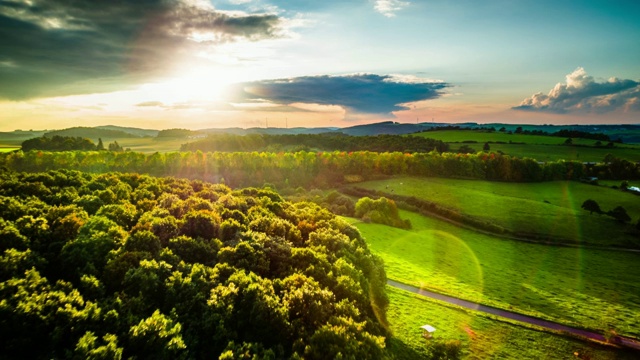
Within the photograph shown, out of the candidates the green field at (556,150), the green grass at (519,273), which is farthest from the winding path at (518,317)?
the green field at (556,150)

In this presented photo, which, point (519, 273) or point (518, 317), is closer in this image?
point (518, 317)

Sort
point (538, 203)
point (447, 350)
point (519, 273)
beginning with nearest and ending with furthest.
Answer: point (447, 350), point (519, 273), point (538, 203)

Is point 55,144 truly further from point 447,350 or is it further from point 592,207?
point 592,207

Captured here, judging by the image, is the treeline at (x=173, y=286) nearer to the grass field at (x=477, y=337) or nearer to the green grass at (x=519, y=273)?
the grass field at (x=477, y=337)

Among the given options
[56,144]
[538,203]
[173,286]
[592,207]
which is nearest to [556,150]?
[592,207]

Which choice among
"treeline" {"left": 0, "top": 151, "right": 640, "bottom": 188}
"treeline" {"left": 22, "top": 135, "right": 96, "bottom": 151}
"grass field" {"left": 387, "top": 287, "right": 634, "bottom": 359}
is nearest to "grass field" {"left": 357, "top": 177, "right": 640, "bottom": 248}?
"treeline" {"left": 0, "top": 151, "right": 640, "bottom": 188}

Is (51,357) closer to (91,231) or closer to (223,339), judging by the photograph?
(223,339)

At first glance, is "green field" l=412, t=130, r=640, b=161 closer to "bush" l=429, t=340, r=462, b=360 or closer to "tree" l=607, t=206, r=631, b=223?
"tree" l=607, t=206, r=631, b=223
